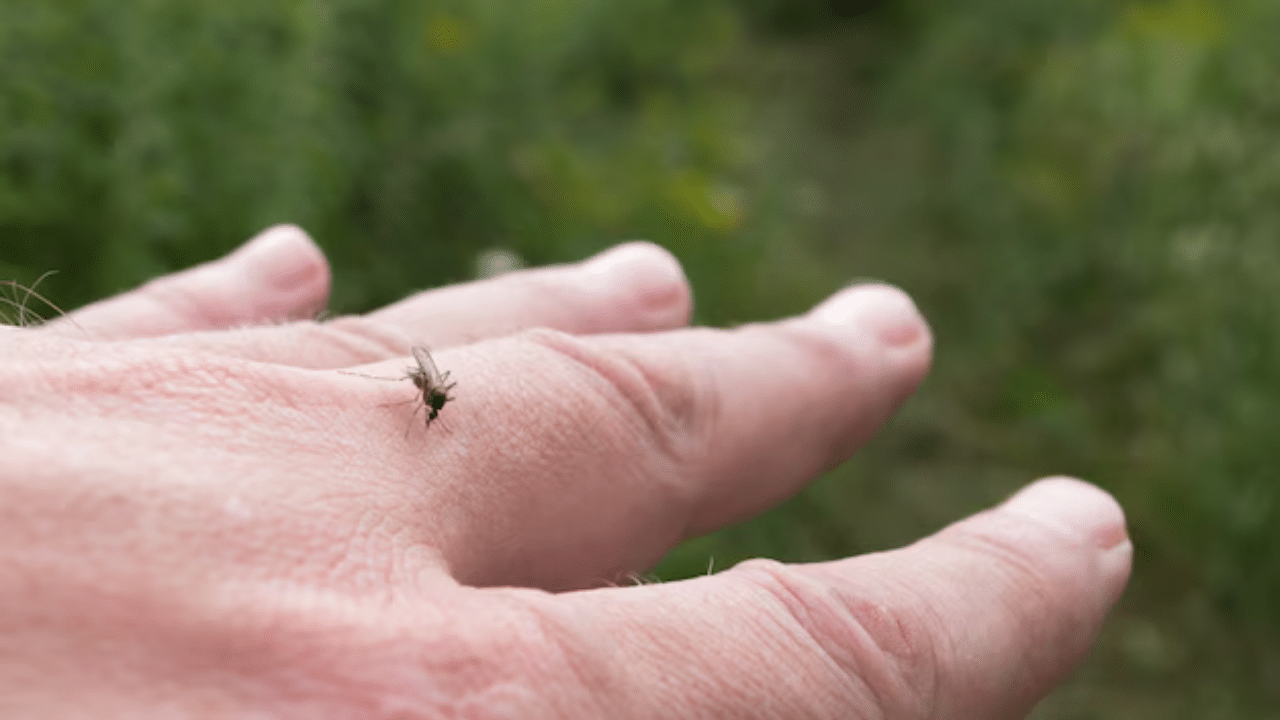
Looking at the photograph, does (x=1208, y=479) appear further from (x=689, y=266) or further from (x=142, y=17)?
(x=142, y=17)

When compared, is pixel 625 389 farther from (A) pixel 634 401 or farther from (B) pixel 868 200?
(B) pixel 868 200

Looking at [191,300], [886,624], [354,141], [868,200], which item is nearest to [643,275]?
[191,300]

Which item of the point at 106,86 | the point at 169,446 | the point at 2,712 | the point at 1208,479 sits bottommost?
the point at 1208,479

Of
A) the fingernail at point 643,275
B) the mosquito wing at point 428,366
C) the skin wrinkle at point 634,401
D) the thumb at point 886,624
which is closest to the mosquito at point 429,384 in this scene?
the mosquito wing at point 428,366

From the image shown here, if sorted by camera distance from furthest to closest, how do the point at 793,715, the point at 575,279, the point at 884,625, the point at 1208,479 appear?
the point at 1208,479, the point at 575,279, the point at 884,625, the point at 793,715

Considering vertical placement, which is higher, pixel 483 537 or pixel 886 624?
pixel 483 537

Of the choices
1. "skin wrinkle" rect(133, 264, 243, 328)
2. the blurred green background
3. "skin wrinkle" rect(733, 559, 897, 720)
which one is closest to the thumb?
"skin wrinkle" rect(733, 559, 897, 720)

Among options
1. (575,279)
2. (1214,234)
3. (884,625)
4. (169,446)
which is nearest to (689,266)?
(1214,234)
